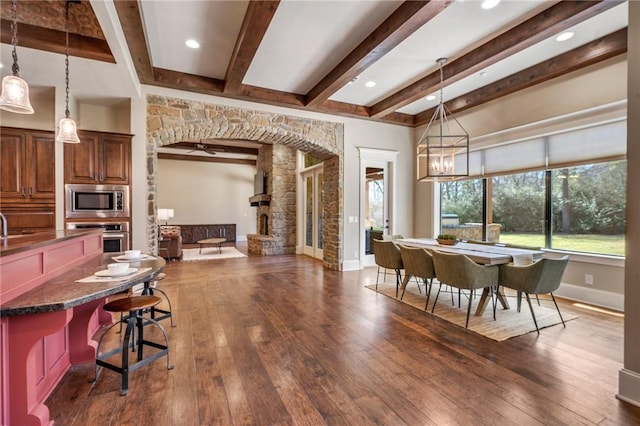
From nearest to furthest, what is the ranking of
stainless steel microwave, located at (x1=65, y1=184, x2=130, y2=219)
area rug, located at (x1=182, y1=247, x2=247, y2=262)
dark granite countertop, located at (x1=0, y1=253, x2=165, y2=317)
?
dark granite countertop, located at (x1=0, y1=253, x2=165, y2=317) → stainless steel microwave, located at (x1=65, y1=184, x2=130, y2=219) → area rug, located at (x1=182, y1=247, x2=247, y2=262)

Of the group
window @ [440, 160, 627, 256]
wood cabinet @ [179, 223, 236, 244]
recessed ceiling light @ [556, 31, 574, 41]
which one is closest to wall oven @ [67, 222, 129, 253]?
window @ [440, 160, 627, 256]

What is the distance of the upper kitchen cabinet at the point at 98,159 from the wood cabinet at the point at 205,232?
701 cm

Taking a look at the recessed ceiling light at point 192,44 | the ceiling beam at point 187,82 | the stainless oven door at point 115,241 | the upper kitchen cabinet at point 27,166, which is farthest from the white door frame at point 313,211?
the upper kitchen cabinet at point 27,166

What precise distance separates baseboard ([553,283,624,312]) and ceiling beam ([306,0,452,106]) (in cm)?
404

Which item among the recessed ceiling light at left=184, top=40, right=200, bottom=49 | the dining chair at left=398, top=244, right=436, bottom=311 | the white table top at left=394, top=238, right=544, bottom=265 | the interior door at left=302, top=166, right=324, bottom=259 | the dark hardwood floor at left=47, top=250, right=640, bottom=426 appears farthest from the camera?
the interior door at left=302, top=166, right=324, bottom=259

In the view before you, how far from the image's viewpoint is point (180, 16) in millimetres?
3084

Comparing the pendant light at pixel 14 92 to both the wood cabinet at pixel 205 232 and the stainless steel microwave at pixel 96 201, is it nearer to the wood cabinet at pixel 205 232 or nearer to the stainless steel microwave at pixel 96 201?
the stainless steel microwave at pixel 96 201

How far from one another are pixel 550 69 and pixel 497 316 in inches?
134

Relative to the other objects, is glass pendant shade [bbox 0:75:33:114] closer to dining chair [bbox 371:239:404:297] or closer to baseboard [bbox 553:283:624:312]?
dining chair [bbox 371:239:404:297]

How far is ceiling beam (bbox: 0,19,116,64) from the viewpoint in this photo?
10.1ft

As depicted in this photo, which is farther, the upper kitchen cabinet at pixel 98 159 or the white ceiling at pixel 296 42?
the upper kitchen cabinet at pixel 98 159

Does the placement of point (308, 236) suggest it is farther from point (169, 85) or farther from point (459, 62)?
point (459, 62)

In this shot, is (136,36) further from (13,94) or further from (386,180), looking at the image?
(386,180)

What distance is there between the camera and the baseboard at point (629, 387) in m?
1.91
